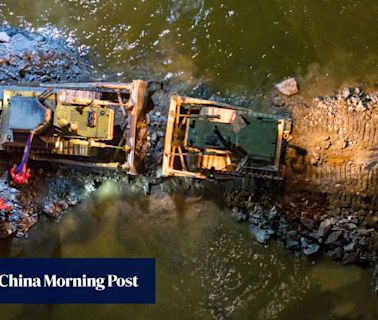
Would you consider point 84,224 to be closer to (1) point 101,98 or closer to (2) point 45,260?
(2) point 45,260

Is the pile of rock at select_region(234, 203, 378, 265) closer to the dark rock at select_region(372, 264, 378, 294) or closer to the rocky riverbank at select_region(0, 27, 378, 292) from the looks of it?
the rocky riverbank at select_region(0, 27, 378, 292)

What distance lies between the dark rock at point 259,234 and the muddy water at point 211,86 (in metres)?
0.16

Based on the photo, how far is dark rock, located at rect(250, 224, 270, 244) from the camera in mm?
10336

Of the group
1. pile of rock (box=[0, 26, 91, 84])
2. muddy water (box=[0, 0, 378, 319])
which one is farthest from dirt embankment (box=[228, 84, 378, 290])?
pile of rock (box=[0, 26, 91, 84])

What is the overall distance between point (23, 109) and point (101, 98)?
1795 millimetres

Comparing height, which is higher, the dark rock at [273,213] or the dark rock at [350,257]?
the dark rock at [273,213]

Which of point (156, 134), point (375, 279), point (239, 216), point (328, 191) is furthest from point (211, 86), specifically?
point (375, 279)

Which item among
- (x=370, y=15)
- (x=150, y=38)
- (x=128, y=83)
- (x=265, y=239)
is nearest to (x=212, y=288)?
(x=265, y=239)

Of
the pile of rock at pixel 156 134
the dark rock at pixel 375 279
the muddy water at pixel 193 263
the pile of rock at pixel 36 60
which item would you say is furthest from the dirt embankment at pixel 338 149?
the pile of rock at pixel 36 60

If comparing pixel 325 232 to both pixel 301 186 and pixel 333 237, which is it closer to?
pixel 333 237

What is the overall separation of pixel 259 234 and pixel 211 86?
9.77 feet

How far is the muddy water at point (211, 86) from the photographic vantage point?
1033 cm

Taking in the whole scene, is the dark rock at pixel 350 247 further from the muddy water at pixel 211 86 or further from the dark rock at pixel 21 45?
the dark rock at pixel 21 45

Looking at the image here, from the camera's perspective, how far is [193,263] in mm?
10516
